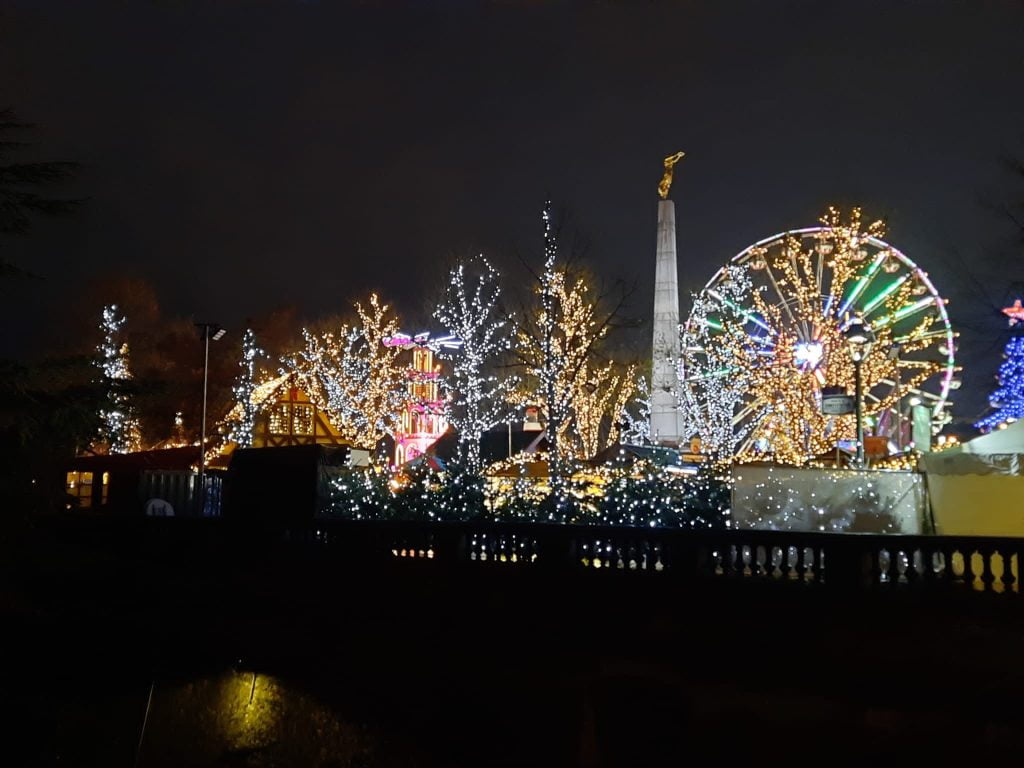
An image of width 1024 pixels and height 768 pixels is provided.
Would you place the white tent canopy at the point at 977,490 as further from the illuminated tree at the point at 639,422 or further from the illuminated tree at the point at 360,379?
the illuminated tree at the point at 639,422

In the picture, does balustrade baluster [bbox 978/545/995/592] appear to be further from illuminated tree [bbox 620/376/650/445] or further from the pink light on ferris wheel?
illuminated tree [bbox 620/376/650/445]

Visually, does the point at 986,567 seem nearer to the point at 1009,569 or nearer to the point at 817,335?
the point at 1009,569

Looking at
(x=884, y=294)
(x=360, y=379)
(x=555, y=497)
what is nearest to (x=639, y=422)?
(x=360, y=379)

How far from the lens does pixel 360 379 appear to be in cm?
5547

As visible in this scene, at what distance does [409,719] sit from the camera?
1155 cm

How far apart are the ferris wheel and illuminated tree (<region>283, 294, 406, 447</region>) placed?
59.5ft

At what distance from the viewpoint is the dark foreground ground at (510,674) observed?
9898 millimetres

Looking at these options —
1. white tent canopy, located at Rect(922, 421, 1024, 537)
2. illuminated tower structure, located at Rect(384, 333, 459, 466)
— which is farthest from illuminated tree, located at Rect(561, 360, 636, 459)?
white tent canopy, located at Rect(922, 421, 1024, 537)

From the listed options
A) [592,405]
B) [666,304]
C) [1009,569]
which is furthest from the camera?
[592,405]

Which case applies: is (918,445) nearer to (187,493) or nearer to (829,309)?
(829,309)

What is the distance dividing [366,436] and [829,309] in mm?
26567

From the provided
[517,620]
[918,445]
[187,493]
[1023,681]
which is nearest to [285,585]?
[517,620]

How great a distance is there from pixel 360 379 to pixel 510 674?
143 ft

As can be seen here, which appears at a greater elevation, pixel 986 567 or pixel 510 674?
pixel 986 567
